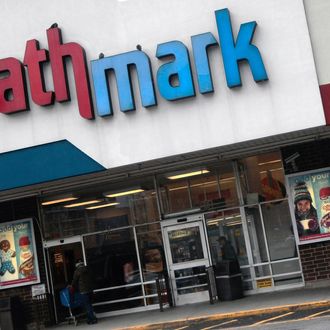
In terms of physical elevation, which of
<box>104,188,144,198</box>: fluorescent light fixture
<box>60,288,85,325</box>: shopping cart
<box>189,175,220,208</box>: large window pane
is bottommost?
<box>60,288,85,325</box>: shopping cart

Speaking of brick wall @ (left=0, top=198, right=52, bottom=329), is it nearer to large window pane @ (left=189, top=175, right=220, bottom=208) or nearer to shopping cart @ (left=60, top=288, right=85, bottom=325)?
shopping cart @ (left=60, top=288, right=85, bottom=325)

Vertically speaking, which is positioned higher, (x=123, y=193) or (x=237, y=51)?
(x=237, y=51)

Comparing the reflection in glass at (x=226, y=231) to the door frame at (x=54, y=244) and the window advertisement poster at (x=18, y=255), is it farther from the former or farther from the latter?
the window advertisement poster at (x=18, y=255)

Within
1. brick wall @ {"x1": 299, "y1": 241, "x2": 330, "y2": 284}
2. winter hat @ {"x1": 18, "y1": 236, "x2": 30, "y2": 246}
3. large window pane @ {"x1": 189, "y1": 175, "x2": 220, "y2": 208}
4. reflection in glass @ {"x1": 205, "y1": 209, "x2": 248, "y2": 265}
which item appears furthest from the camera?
winter hat @ {"x1": 18, "y1": 236, "x2": 30, "y2": 246}

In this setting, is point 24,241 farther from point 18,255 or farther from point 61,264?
point 61,264

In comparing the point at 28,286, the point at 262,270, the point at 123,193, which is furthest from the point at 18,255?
the point at 262,270

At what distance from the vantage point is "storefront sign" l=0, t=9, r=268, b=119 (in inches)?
581

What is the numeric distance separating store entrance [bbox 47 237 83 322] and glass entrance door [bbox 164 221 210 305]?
8.82 ft

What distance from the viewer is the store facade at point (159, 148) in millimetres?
14797

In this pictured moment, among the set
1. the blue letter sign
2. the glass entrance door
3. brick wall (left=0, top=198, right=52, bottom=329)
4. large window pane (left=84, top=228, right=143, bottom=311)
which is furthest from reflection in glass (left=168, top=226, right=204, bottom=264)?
the blue letter sign

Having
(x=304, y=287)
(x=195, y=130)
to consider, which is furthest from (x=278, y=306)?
(x=195, y=130)

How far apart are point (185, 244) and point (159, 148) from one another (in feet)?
12.0

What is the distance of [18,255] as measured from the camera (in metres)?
18.7

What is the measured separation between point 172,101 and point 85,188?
180 inches
